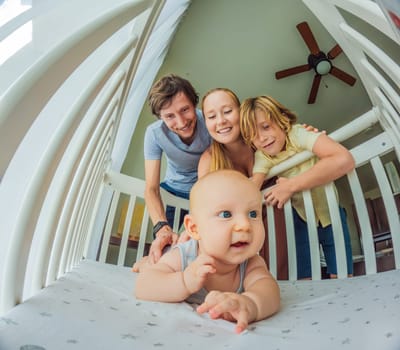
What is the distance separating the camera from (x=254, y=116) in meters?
0.79

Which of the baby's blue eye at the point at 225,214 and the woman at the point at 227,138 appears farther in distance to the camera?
the woman at the point at 227,138

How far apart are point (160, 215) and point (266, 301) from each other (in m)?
0.49

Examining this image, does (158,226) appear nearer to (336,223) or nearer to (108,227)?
(108,227)

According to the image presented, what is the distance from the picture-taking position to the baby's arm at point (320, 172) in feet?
2.41

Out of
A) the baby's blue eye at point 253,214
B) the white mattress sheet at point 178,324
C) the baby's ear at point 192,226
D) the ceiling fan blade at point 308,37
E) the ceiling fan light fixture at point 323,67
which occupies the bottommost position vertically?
the white mattress sheet at point 178,324

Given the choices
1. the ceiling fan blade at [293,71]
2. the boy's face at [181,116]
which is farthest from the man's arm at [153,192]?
the ceiling fan blade at [293,71]

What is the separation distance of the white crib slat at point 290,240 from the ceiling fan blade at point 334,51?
1.03 ft

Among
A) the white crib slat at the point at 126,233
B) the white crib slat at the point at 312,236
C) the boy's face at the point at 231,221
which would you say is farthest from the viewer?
the white crib slat at the point at 126,233

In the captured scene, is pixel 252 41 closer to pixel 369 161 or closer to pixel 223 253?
pixel 369 161

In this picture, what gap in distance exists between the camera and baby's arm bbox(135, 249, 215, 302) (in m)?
0.44

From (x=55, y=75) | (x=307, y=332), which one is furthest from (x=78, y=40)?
(x=307, y=332)

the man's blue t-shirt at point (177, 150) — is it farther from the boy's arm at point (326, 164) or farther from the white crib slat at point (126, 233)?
the boy's arm at point (326, 164)

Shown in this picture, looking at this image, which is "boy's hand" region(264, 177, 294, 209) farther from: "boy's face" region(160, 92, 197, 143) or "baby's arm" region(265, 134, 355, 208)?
"boy's face" region(160, 92, 197, 143)

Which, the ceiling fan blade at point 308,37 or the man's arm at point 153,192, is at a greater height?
the ceiling fan blade at point 308,37
